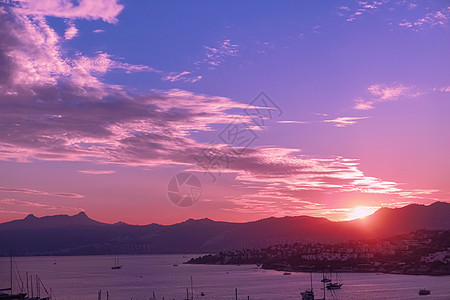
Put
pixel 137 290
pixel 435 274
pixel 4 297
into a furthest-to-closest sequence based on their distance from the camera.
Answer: pixel 435 274, pixel 137 290, pixel 4 297

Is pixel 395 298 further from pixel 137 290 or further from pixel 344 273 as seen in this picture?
pixel 344 273

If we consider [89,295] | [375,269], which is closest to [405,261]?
[375,269]

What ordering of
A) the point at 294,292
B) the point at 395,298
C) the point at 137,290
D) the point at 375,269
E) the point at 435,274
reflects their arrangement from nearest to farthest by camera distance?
1. the point at 395,298
2. the point at 294,292
3. the point at 137,290
4. the point at 435,274
5. the point at 375,269

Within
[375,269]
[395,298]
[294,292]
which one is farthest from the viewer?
[375,269]

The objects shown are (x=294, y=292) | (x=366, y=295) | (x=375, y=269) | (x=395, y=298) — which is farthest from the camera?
(x=375, y=269)

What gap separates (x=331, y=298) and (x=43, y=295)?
6946cm

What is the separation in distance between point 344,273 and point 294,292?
275 feet

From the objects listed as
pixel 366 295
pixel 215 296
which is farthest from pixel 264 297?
pixel 366 295

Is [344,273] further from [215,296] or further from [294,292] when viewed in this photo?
[215,296]

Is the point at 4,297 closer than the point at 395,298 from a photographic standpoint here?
Yes

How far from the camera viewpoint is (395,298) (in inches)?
4082

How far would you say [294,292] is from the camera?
122 metres

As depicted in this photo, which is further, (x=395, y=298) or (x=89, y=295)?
(x=89, y=295)

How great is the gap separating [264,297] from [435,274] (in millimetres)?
90843
